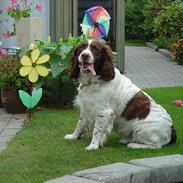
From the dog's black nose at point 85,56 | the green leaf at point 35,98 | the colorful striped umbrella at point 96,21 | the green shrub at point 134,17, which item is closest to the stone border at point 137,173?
the dog's black nose at point 85,56

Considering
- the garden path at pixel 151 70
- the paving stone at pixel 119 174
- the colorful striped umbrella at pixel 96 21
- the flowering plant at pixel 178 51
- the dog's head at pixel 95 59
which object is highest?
the colorful striped umbrella at pixel 96 21

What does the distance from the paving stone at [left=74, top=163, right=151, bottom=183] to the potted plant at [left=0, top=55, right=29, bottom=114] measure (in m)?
4.40

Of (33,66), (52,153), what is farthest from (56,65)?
(52,153)

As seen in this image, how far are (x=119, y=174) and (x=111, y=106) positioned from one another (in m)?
1.78

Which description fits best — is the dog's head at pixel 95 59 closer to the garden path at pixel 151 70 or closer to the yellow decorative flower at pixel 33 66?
the yellow decorative flower at pixel 33 66

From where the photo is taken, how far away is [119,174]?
209 inches

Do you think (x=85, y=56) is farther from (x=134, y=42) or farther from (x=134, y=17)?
(x=134, y=42)

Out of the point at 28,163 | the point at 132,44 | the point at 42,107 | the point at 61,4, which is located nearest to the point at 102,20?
the point at 42,107

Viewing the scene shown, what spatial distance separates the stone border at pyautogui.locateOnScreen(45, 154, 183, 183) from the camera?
17.1 ft

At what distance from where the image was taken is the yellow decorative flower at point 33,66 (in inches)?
368

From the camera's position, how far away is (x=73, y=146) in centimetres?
714

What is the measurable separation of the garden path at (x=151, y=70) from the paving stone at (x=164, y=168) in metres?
7.30

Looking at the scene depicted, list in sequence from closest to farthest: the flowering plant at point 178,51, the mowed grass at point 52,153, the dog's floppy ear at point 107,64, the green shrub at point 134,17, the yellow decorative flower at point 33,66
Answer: the mowed grass at point 52,153 → the dog's floppy ear at point 107,64 → the yellow decorative flower at point 33,66 → the flowering plant at point 178,51 → the green shrub at point 134,17

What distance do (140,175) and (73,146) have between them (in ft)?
5.80
